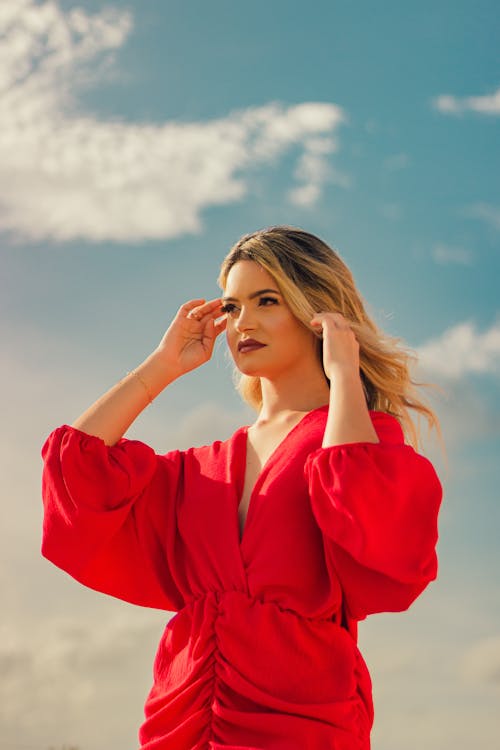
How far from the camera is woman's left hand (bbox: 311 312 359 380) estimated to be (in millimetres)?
4086

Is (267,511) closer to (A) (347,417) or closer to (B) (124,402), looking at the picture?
(A) (347,417)

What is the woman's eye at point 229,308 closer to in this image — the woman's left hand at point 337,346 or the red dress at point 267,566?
the woman's left hand at point 337,346

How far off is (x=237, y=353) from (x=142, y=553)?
0.87 meters

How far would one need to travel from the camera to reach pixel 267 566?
393 cm

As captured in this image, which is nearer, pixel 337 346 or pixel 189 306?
pixel 337 346

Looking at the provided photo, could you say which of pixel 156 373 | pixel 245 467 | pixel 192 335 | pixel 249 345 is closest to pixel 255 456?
pixel 245 467

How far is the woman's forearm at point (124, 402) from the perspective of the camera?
14.2 ft

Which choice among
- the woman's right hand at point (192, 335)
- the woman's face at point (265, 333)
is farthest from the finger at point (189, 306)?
the woman's face at point (265, 333)

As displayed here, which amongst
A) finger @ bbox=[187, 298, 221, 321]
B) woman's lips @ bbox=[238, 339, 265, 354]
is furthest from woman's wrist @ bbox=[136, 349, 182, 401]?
woman's lips @ bbox=[238, 339, 265, 354]

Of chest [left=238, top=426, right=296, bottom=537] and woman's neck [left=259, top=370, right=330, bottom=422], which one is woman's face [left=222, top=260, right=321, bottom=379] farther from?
chest [left=238, top=426, right=296, bottom=537]

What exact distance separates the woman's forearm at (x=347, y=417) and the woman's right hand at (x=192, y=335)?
0.81 metres

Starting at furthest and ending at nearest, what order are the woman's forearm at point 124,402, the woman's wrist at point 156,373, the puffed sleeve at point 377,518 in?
the woman's wrist at point 156,373
the woman's forearm at point 124,402
the puffed sleeve at point 377,518

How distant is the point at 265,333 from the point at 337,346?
348mm

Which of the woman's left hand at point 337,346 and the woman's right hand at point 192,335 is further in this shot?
the woman's right hand at point 192,335
